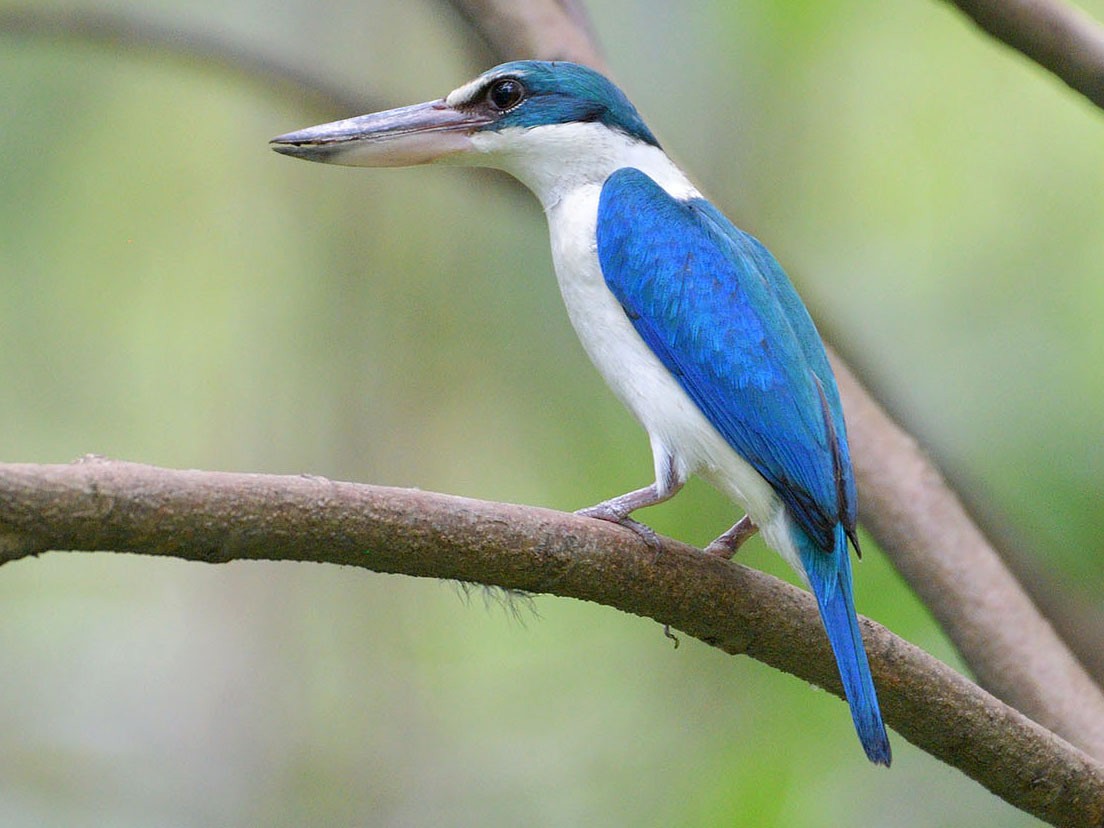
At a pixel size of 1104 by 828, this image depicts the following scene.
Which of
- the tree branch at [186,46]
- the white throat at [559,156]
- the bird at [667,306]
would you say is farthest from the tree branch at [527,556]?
the tree branch at [186,46]

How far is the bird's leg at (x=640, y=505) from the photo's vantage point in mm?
2281

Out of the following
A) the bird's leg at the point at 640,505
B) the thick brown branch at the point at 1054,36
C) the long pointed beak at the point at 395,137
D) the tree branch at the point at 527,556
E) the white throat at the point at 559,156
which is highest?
the thick brown branch at the point at 1054,36

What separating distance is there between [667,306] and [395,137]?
0.75 meters

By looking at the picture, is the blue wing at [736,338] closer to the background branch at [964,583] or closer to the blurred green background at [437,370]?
the background branch at [964,583]

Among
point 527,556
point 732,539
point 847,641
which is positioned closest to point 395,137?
point 732,539

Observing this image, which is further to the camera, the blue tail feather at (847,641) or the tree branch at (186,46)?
the tree branch at (186,46)

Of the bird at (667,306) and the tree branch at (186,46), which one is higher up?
the bird at (667,306)

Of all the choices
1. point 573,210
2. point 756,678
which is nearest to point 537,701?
point 756,678

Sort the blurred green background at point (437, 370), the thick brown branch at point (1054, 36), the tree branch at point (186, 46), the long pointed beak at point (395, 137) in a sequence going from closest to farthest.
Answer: the thick brown branch at point (1054, 36), the long pointed beak at point (395, 137), the tree branch at point (186, 46), the blurred green background at point (437, 370)

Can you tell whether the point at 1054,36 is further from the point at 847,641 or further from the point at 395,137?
the point at 395,137

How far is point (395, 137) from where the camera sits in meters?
2.92

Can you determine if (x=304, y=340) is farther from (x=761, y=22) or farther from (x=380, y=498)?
(x=380, y=498)

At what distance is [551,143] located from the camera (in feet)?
9.88

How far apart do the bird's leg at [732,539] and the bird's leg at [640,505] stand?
0.45 feet
